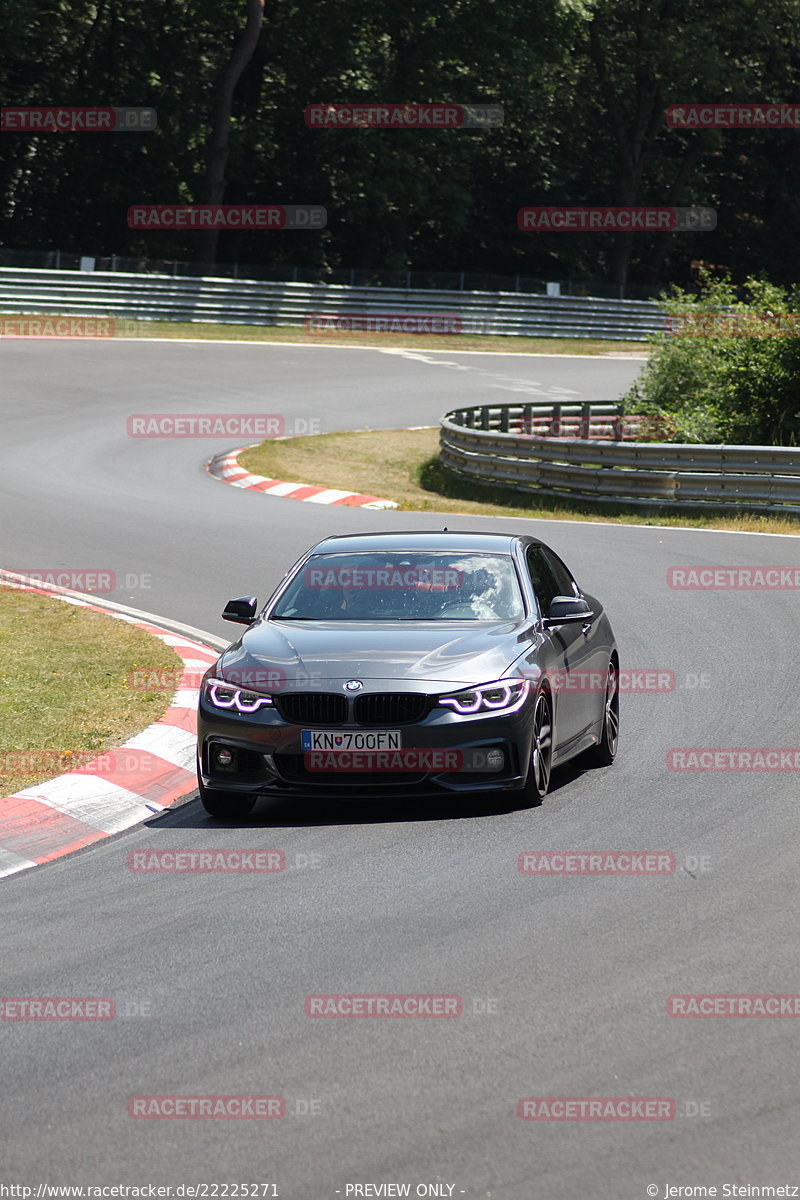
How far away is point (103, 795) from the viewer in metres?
9.21

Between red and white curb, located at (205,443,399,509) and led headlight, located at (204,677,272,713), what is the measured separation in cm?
1446

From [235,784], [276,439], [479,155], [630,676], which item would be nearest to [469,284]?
[479,155]

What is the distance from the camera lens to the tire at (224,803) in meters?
8.91

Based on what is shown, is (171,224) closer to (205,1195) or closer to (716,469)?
(716,469)

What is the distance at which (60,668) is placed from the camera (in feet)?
41.1

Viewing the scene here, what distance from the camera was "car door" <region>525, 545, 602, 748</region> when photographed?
942cm

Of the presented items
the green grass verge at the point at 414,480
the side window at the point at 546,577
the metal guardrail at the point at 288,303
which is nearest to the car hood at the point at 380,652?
the side window at the point at 546,577

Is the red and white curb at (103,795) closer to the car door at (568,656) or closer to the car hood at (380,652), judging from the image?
the car hood at (380,652)

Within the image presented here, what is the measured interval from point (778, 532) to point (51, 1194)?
1841 centimetres

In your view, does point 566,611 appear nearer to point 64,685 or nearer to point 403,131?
point 64,685

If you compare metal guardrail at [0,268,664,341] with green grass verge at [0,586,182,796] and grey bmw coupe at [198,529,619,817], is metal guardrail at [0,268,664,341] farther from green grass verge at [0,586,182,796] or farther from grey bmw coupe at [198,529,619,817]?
grey bmw coupe at [198,529,619,817]

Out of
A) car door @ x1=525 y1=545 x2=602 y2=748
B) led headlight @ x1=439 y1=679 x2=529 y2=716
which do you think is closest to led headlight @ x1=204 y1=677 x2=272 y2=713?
led headlight @ x1=439 y1=679 x2=529 y2=716

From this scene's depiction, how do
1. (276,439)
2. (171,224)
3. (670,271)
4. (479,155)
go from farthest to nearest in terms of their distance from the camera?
(670,271) < (479,155) < (171,224) < (276,439)

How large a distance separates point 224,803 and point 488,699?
5.20 ft
